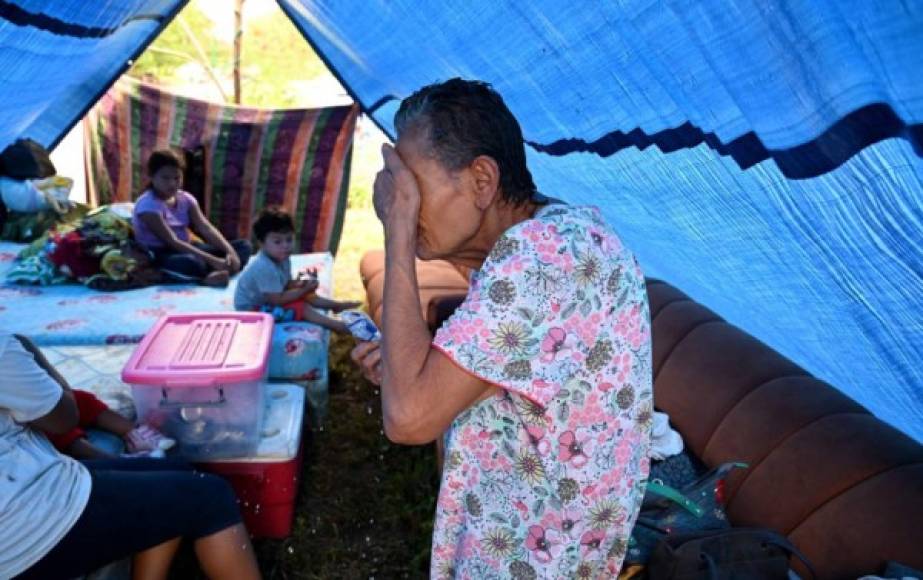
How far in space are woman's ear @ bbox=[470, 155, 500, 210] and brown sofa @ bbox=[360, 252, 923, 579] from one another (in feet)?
1.85

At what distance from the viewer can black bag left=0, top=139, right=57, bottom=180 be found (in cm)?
497

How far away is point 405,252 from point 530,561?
57 centimetres

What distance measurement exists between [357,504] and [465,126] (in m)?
2.40

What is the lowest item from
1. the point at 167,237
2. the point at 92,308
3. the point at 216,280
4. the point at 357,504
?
the point at 357,504

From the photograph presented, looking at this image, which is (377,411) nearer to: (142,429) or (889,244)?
(142,429)

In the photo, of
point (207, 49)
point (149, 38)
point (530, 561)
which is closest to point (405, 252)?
point (530, 561)

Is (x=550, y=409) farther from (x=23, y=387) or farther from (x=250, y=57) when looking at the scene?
(x=250, y=57)

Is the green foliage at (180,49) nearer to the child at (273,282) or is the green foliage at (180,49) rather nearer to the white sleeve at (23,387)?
the child at (273,282)

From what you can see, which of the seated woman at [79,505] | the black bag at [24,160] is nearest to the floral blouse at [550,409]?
the seated woman at [79,505]

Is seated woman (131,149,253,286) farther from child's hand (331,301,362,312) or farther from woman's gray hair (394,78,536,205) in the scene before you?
woman's gray hair (394,78,536,205)

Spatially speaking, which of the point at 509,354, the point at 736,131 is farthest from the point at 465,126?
the point at 736,131

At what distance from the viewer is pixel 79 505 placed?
1.88 m

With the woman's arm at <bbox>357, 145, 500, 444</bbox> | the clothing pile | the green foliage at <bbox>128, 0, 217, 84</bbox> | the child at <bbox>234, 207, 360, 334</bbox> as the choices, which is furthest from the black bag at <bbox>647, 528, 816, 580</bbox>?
the green foliage at <bbox>128, 0, 217, 84</bbox>

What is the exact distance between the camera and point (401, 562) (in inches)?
109
